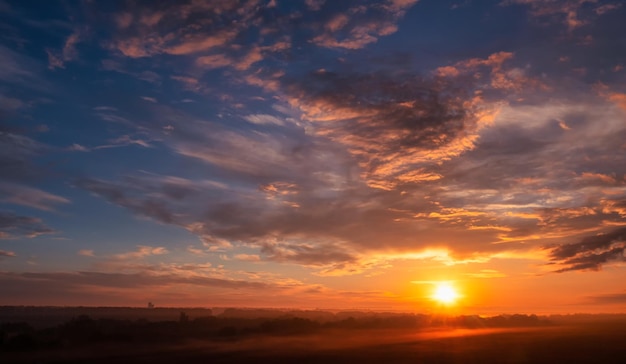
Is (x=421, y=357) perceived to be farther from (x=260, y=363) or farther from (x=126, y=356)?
(x=126, y=356)

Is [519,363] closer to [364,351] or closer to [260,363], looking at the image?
[364,351]

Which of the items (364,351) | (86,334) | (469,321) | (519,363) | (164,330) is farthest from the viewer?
(469,321)

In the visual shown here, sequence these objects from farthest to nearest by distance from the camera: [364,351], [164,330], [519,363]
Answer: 1. [164,330]
2. [364,351]
3. [519,363]

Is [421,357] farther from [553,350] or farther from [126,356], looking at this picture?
[126,356]

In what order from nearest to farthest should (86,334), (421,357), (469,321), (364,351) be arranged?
1. (421,357)
2. (364,351)
3. (86,334)
4. (469,321)

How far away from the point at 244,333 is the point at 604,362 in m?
51.4

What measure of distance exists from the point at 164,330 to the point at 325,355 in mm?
38673

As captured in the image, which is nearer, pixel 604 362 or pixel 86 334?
pixel 604 362

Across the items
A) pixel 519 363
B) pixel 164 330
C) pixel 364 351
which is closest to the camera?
pixel 519 363

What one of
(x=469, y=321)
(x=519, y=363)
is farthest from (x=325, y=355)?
(x=469, y=321)

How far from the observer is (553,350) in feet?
171

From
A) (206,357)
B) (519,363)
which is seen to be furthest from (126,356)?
(519,363)

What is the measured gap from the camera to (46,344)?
178 ft

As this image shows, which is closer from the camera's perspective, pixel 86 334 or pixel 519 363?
pixel 519 363
